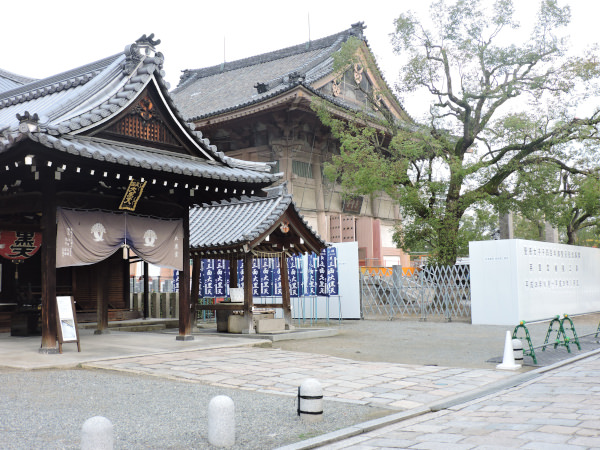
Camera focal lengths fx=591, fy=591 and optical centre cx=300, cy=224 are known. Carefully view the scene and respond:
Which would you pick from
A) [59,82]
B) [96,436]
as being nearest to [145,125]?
[59,82]

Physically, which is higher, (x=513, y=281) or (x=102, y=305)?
(x=513, y=281)

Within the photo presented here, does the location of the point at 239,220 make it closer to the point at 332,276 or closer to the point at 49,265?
the point at 332,276

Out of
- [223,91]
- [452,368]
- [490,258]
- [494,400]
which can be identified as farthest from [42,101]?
[223,91]

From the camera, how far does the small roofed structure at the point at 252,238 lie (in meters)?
15.4

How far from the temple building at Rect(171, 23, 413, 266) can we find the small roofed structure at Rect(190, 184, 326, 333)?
7.31 meters

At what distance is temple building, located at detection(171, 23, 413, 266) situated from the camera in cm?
2438

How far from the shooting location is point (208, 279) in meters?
20.2

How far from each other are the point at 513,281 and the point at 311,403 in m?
13.3

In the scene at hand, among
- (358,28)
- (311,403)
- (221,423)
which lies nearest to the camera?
(221,423)

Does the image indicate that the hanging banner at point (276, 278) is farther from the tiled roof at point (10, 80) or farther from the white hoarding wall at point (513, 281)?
the tiled roof at point (10, 80)

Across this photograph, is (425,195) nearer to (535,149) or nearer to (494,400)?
(535,149)

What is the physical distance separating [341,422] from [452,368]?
4.52m

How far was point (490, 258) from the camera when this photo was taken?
18766 millimetres

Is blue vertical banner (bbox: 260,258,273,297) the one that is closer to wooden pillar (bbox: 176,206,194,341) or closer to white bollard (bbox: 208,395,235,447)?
wooden pillar (bbox: 176,206,194,341)
